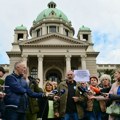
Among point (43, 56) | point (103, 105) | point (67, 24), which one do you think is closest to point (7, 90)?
point (103, 105)

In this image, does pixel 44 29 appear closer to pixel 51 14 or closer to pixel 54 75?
pixel 51 14

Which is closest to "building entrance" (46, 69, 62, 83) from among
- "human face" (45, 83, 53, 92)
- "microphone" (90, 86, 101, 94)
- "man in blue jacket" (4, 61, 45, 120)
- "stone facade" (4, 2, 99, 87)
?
"stone facade" (4, 2, 99, 87)

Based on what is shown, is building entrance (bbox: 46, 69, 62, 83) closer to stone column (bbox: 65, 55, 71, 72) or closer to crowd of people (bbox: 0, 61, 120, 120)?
stone column (bbox: 65, 55, 71, 72)

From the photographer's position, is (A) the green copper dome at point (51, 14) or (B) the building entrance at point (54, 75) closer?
(B) the building entrance at point (54, 75)

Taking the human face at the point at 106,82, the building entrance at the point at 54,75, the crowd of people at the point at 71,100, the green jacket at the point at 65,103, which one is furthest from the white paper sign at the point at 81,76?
the building entrance at the point at 54,75

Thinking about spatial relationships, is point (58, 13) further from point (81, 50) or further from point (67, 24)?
point (81, 50)

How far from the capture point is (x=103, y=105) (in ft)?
24.4

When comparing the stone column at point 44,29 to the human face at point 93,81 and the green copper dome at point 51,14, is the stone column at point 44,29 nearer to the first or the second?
the green copper dome at point 51,14

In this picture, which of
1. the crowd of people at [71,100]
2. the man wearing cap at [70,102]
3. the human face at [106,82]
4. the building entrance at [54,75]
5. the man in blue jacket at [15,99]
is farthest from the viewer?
the building entrance at [54,75]

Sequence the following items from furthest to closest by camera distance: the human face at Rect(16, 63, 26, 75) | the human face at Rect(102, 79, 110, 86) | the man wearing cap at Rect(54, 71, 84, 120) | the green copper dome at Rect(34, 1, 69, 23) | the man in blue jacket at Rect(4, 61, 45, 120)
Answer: the green copper dome at Rect(34, 1, 69, 23), the human face at Rect(102, 79, 110, 86), the man wearing cap at Rect(54, 71, 84, 120), the human face at Rect(16, 63, 26, 75), the man in blue jacket at Rect(4, 61, 45, 120)

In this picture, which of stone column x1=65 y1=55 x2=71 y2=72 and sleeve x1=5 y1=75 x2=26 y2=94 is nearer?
sleeve x1=5 y1=75 x2=26 y2=94

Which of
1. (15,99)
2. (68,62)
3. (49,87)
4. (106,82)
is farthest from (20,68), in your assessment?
(68,62)

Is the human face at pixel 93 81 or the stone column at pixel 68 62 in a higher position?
the stone column at pixel 68 62

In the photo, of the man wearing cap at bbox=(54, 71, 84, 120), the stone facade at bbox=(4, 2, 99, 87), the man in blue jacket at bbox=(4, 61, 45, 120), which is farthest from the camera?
the stone facade at bbox=(4, 2, 99, 87)
